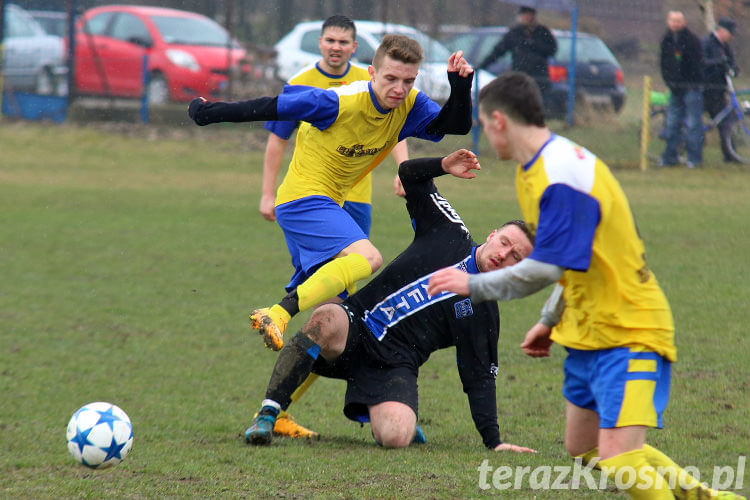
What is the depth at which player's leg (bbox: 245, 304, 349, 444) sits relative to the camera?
452 cm

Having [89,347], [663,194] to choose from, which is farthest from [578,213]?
[663,194]

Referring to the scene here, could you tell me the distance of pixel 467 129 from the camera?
523cm

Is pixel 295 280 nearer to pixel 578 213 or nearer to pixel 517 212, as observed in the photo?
pixel 578 213

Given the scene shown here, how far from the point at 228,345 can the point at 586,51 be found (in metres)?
11.3

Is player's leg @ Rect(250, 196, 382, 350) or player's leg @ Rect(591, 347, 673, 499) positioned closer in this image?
player's leg @ Rect(591, 347, 673, 499)

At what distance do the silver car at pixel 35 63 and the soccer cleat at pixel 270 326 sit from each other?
14.5 meters

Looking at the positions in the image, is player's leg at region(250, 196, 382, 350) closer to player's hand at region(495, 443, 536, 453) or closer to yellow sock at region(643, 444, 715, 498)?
player's hand at region(495, 443, 536, 453)

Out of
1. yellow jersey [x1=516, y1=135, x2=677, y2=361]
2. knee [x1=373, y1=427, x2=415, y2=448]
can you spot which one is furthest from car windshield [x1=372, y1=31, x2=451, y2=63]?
yellow jersey [x1=516, y1=135, x2=677, y2=361]

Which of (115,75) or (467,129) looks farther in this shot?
(115,75)

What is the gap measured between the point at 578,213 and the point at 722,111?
12.7 m

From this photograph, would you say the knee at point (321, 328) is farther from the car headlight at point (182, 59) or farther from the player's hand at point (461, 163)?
the car headlight at point (182, 59)

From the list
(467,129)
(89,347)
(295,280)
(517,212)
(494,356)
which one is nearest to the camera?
(494,356)

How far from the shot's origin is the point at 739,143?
49.6ft

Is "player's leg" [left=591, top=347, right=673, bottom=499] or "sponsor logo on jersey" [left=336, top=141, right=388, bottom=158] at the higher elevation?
"sponsor logo on jersey" [left=336, top=141, right=388, bottom=158]
